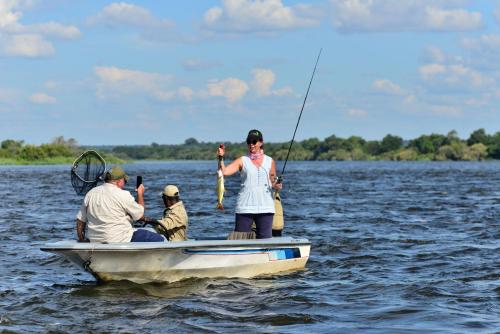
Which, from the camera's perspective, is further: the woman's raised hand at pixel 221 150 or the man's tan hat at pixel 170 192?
the man's tan hat at pixel 170 192

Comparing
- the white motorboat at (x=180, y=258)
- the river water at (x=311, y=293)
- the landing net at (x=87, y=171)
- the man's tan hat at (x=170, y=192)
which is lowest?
the river water at (x=311, y=293)

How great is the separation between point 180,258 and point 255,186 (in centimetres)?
150

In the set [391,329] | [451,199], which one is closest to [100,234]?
[391,329]

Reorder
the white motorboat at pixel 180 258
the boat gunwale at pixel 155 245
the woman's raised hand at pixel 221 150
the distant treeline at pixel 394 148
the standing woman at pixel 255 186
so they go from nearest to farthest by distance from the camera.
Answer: the woman's raised hand at pixel 221 150, the boat gunwale at pixel 155 245, the white motorboat at pixel 180 258, the standing woman at pixel 255 186, the distant treeline at pixel 394 148

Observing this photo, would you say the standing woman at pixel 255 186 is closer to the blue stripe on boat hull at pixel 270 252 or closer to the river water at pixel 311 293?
the blue stripe on boat hull at pixel 270 252

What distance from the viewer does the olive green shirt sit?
485 inches

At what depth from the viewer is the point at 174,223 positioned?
Answer: 40.5 feet

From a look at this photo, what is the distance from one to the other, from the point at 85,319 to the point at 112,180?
2.21 m

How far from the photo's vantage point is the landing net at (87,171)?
13492 mm

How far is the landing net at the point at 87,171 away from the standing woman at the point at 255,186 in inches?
105

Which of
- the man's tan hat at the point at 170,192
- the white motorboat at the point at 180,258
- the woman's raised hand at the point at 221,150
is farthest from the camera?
the man's tan hat at the point at 170,192

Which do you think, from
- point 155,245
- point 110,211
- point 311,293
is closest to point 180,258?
point 155,245

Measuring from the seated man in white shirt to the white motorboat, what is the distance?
254mm

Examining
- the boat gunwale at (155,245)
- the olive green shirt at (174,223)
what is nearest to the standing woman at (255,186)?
the boat gunwale at (155,245)
